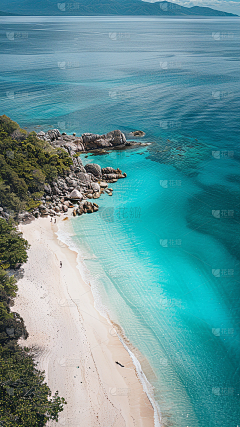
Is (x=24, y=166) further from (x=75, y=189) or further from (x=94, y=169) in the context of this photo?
(x=94, y=169)

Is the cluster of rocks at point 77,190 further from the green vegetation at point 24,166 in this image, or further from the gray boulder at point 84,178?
the green vegetation at point 24,166

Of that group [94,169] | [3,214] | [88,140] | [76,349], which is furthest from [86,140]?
[76,349]

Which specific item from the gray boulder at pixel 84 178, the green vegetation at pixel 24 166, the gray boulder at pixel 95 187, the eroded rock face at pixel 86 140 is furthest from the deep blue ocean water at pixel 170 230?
the green vegetation at pixel 24 166

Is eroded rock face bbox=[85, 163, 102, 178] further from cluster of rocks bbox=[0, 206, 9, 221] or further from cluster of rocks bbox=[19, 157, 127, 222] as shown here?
cluster of rocks bbox=[0, 206, 9, 221]

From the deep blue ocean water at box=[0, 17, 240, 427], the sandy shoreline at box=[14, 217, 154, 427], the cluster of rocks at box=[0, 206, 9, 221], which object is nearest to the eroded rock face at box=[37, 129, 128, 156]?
the deep blue ocean water at box=[0, 17, 240, 427]

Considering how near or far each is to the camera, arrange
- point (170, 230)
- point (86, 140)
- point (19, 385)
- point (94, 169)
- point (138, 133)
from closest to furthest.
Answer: point (19, 385) < point (170, 230) < point (94, 169) < point (86, 140) < point (138, 133)

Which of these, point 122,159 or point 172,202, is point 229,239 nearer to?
point 172,202
